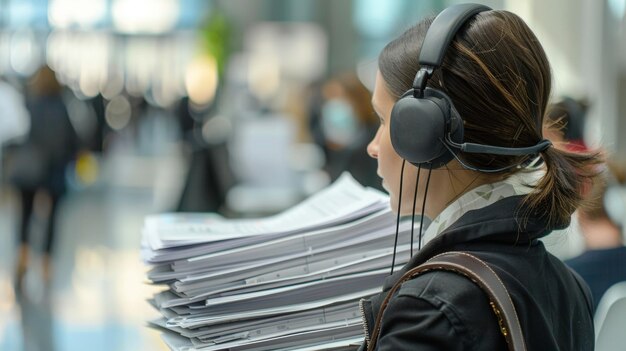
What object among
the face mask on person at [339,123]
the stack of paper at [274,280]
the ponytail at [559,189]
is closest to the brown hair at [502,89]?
the ponytail at [559,189]

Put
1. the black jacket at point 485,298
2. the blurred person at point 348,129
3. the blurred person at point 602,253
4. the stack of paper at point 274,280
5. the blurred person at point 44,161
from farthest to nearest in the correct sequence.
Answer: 1. the blurred person at point 44,161
2. the blurred person at point 348,129
3. the blurred person at point 602,253
4. the stack of paper at point 274,280
5. the black jacket at point 485,298

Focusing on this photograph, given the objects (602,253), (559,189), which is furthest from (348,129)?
(559,189)

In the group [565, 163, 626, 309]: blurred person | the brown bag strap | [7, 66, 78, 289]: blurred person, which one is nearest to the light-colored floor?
[7, 66, 78, 289]: blurred person

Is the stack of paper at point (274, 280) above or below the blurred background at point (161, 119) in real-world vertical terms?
below

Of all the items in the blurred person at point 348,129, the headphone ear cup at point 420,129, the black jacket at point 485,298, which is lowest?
the black jacket at point 485,298

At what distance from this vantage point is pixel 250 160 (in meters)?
7.00

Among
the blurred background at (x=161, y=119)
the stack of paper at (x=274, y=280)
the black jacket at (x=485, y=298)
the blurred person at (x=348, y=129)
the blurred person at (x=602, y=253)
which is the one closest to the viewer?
the black jacket at (x=485, y=298)

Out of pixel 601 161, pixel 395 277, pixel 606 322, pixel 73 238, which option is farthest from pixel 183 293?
pixel 73 238

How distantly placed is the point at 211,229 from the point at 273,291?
0.78ft

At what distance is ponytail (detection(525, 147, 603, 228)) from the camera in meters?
1.25

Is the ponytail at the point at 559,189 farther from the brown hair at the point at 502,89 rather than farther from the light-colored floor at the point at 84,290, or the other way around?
the light-colored floor at the point at 84,290

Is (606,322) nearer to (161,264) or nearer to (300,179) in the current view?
(161,264)

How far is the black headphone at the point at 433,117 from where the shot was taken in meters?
1.21

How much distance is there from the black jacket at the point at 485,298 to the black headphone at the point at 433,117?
0.28 feet
